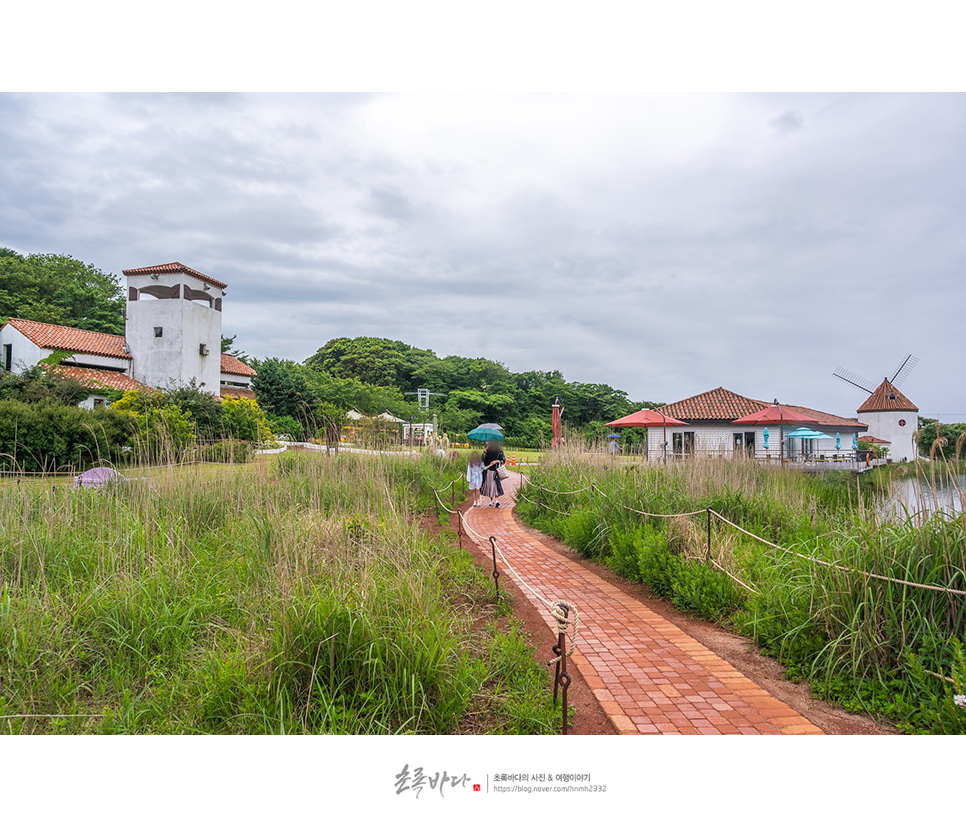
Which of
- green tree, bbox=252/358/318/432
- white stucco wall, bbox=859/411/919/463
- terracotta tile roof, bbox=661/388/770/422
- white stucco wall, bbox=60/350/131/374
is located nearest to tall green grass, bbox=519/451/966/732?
white stucco wall, bbox=859/411/919/463

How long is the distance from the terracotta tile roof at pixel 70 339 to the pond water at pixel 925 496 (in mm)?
30141

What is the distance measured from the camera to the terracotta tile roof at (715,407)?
29.8 meters

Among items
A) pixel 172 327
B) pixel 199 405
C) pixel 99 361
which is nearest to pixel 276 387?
pixel 172 327

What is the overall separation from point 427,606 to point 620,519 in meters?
3.70

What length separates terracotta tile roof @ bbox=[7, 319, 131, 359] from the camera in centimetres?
2330

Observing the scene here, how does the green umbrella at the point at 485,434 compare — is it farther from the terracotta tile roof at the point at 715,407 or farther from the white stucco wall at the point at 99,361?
the white stucco wall at the point at 99,361

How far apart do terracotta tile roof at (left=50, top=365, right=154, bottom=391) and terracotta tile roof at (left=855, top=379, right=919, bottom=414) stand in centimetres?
2947

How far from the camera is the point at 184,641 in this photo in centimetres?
308

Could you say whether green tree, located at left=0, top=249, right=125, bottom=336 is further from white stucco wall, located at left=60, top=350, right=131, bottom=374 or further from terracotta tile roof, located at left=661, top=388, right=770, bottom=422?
terracotta tile roof, located at left=661, top=388, right=770, bottom=422

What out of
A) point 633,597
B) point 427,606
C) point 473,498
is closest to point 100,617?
point 427,606

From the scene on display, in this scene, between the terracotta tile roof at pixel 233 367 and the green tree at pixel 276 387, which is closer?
the terracotta tile roof at pixel 233 367

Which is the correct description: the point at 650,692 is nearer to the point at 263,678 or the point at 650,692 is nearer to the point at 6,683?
the point at 263,678

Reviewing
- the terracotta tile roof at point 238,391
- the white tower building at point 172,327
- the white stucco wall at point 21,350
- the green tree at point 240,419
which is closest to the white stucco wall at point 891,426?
the green tree at point 240,419

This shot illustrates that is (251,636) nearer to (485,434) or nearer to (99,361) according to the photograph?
(485,434)
